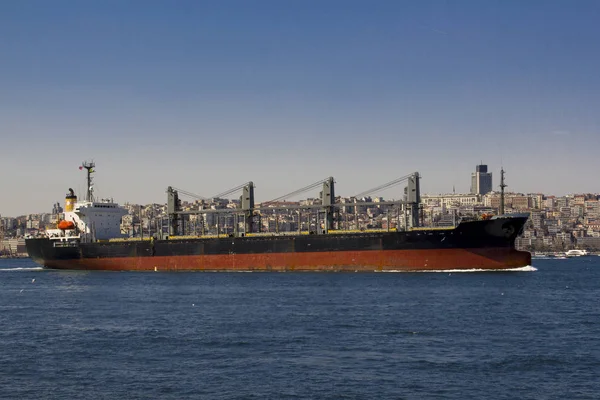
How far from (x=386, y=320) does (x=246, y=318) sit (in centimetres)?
643

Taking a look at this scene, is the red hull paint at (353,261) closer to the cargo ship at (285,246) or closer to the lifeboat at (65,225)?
the cargo ship at (285,246)

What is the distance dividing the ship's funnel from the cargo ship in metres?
0.11

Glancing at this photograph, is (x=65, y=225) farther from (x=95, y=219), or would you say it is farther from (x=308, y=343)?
(x=308, y=343)

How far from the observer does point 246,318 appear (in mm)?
34438

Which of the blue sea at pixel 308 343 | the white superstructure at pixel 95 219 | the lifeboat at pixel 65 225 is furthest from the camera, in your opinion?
the white superstructure at pixel 95 219

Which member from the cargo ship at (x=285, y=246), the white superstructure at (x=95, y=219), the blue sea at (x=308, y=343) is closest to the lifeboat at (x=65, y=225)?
the cargo ship at (x=285, y=246)

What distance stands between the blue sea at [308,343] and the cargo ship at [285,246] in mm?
8691

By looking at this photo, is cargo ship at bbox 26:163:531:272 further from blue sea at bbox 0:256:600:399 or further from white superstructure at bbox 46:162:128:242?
blue sea at bbox 0:256:600:399

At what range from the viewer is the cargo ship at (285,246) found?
2232 inches

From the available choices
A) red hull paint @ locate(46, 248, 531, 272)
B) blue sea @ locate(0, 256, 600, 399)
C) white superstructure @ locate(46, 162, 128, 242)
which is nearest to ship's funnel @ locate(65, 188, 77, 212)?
white superstructure @ locate(46, 162, 128, 242)

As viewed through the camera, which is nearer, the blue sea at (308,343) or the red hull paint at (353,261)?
the blue sea at (308,343)

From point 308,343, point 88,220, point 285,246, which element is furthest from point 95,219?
point 308,343

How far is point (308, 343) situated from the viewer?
27.6 m

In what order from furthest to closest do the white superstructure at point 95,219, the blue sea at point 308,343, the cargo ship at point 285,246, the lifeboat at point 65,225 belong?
1. the white superstructure at point 95,219
2. the lifeboat at point 65,225
3. the cargo ship at point 285,246
4. the blue sea at point 308,343
